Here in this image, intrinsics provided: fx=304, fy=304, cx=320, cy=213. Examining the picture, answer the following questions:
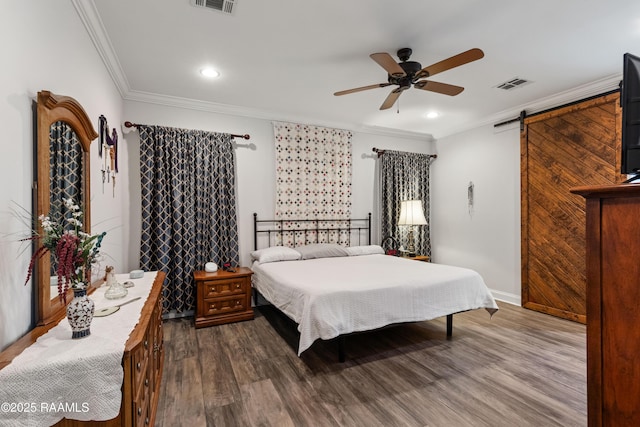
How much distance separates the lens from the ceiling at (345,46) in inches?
86.4

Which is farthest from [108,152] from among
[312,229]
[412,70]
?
[412,70]

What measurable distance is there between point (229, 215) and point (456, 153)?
3903 mm

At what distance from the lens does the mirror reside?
1.45m

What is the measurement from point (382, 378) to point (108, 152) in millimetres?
3151

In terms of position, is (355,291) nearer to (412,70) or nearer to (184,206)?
(412,70)

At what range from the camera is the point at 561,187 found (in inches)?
149

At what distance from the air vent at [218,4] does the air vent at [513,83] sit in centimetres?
302

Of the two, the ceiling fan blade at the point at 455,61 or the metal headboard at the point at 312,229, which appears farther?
the metal headboard at the point at 312,229

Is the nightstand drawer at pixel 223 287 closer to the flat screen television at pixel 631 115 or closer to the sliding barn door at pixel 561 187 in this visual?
the flat screen television at pixel 631 115

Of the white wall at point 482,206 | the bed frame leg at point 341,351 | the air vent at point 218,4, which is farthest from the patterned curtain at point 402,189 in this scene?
the air vent at point 218,4

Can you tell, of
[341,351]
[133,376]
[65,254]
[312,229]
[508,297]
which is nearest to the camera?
[65,254]

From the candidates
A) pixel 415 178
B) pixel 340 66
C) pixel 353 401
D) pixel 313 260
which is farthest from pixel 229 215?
pixel 415 178

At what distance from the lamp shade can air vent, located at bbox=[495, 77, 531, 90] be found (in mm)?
1913

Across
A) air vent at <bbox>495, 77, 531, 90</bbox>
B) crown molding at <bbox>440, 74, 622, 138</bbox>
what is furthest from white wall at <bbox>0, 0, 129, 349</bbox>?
crown molding at <bbox>440, 74, 622, 138</bbox>
